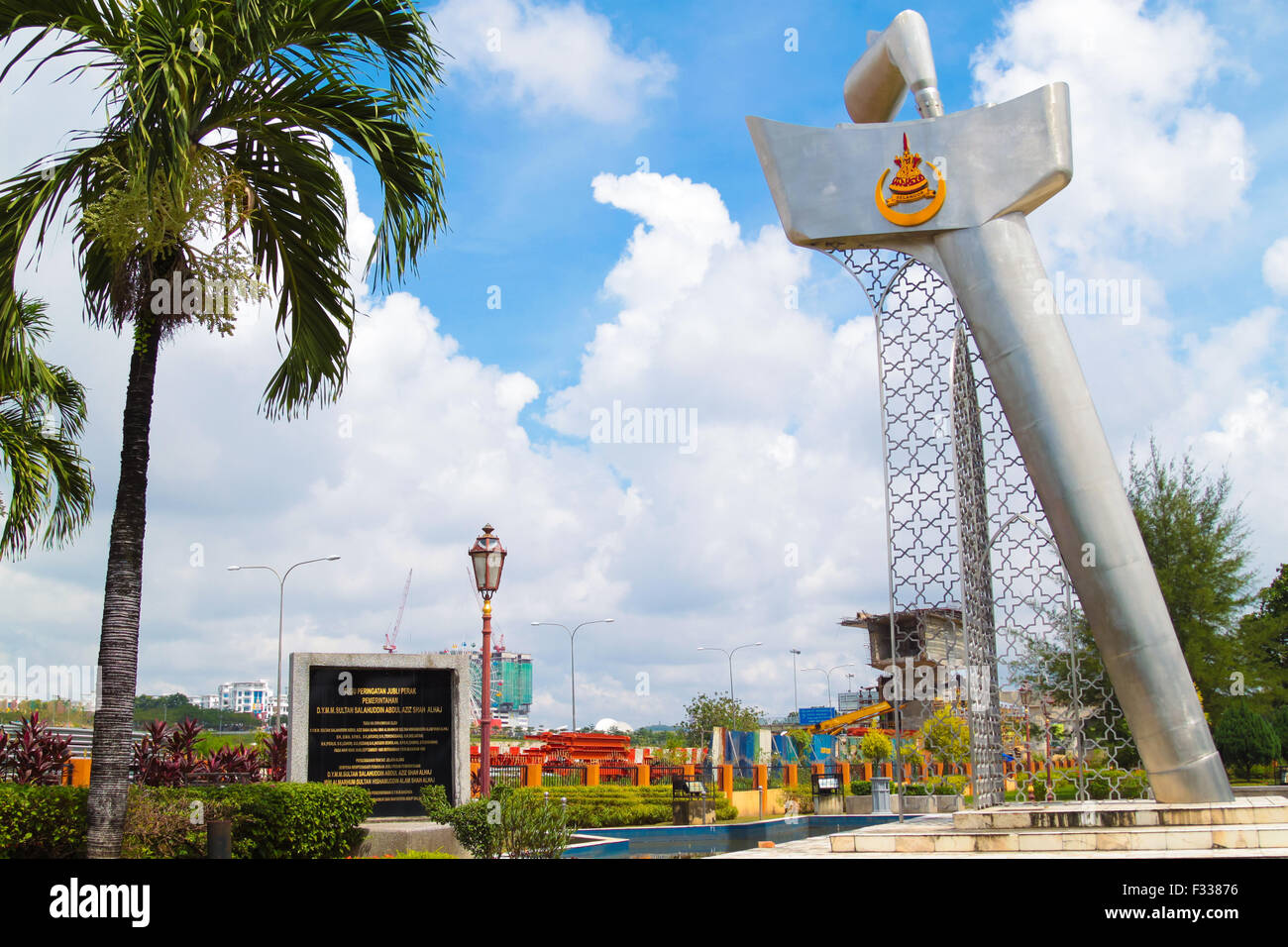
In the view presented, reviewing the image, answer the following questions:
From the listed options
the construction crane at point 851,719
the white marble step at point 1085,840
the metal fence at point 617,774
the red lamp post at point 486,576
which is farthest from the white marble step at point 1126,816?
the construction crane at point 851,719

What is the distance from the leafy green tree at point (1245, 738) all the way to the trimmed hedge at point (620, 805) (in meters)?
12.3

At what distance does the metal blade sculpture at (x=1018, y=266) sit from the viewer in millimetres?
10859

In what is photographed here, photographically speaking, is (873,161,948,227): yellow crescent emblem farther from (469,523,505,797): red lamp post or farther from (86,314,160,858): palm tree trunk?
(86,314,160,858): palm tree trunk

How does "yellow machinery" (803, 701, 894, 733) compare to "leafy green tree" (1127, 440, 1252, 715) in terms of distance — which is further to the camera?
"yellow machinery" (803, 701, 894, 733)

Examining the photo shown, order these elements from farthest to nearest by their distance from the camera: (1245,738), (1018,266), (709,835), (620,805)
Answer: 1. (1245,738)
2. (620,805)
3. (709,835)
4. (1018,266)

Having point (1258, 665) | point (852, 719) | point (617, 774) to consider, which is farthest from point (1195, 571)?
point (852, 719)

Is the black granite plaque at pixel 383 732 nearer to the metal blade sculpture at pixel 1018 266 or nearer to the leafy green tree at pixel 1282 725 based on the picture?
the metal blade sculpture at pixel 1018 266

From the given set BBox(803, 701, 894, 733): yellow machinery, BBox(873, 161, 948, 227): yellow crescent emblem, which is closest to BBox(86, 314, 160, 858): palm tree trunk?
BBox(873, 161, 948, 227): yellow crescent emblem

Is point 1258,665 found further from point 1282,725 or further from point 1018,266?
point 1018,266

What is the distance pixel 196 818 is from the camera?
10555 mm

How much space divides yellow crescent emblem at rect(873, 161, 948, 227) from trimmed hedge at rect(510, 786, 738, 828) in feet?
46.4

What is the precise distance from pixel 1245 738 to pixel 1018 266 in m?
19.7

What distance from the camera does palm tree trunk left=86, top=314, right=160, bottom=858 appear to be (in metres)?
8.85

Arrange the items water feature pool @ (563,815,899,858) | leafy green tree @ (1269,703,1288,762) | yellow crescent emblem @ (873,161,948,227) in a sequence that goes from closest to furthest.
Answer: yellow crescent emblem @ (873,161,948,227) < water feature pool @ (563,815,899,858) < leafy green tree @ (1269,703,1288,762)
